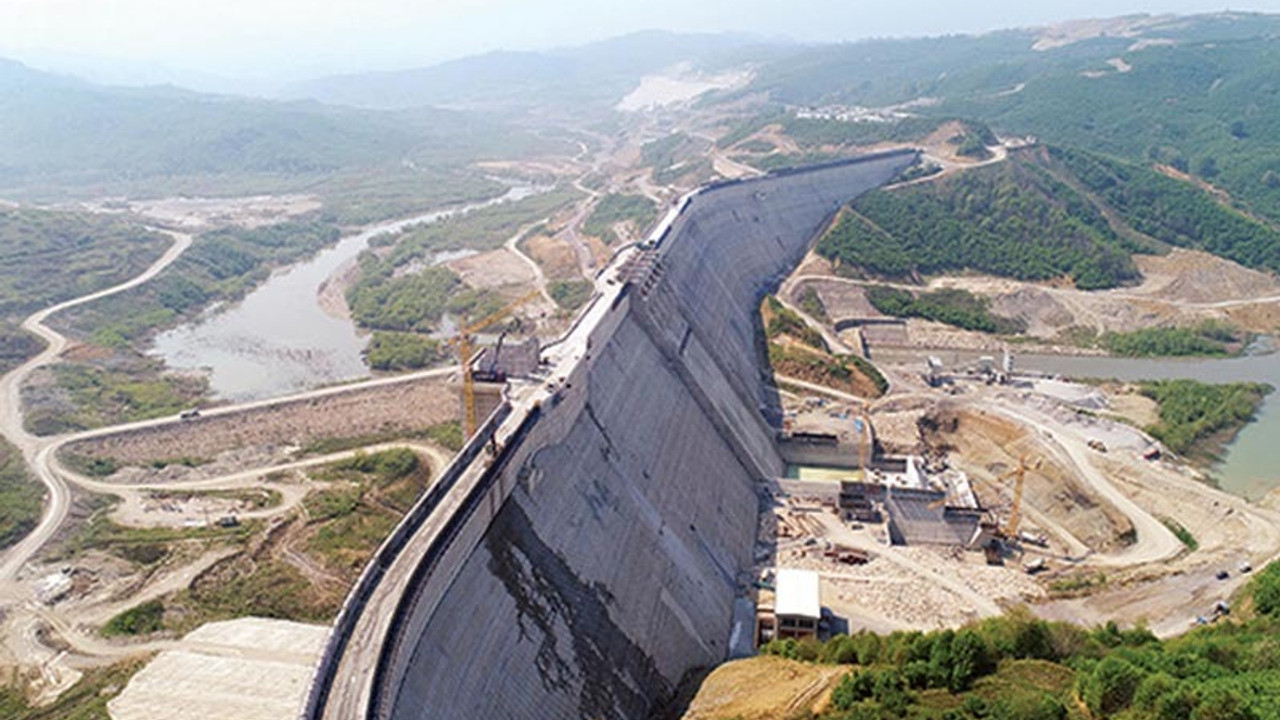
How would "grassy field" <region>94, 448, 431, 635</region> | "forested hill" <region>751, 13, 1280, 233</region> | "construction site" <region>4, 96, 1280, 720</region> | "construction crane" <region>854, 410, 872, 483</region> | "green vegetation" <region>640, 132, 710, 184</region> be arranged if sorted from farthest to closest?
"green vegetation" <region>640, 132, 710, 184</region>
"forested hill" <region>751, 13, 1280, 233</region>
"construction crane" <region>854, 410, 872, 483</region>
"grassy field" <region>94, 448, 431, 635</region>
"construction site" <region>4, 96, 1280, 720</region>

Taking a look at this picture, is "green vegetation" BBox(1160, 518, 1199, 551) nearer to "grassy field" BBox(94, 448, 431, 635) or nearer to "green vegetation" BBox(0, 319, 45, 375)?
"grassy field" BBox(94, 448, 431, 635)

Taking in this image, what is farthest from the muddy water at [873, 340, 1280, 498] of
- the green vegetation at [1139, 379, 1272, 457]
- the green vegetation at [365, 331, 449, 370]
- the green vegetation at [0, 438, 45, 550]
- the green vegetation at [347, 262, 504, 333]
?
the green vegetation at [0, 438, 45, 550]

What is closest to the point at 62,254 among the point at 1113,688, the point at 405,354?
the point at 405,354

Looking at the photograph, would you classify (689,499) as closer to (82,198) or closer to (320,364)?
(320,364)

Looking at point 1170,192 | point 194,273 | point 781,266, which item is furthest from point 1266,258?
point 194,273

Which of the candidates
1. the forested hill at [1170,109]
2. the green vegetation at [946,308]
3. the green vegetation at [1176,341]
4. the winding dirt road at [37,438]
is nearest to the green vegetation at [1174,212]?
the forested hill at [1170,109]

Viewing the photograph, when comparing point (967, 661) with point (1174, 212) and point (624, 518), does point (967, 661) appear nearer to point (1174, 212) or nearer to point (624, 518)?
point (624, 518)
